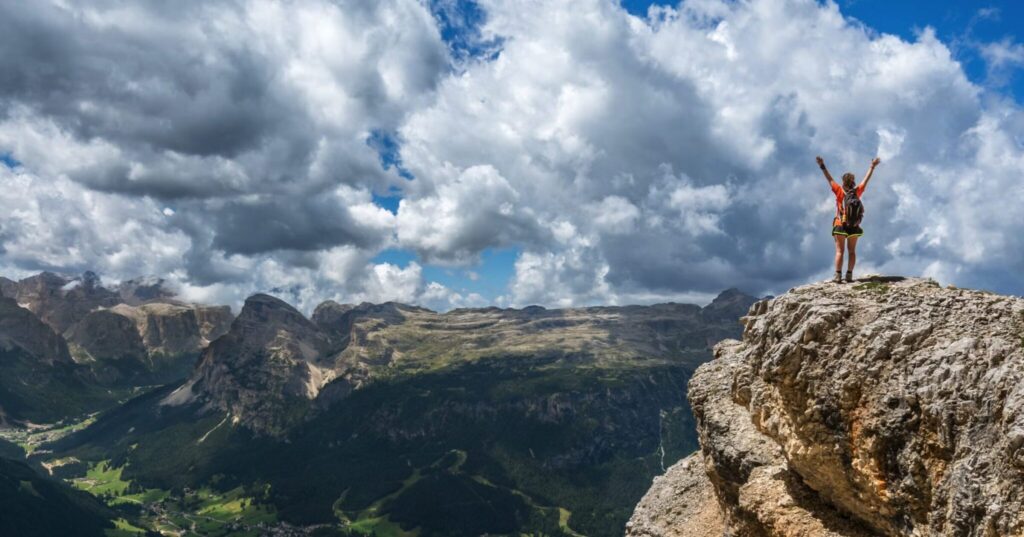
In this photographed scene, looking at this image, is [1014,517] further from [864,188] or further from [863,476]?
[864,188]

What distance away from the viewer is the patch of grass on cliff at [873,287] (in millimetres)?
25902

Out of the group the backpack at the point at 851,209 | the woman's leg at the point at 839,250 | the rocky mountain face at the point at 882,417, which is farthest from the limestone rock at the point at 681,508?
the backpack at the point at 851,209

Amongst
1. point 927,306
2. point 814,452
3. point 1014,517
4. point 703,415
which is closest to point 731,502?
point 703,415

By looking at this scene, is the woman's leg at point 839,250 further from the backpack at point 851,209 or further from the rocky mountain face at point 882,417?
the rocky mountain face at point 882,417

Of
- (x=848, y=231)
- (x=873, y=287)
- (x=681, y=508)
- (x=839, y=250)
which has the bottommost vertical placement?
(x=681, y=508)

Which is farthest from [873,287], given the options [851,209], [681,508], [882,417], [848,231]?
[681,508]

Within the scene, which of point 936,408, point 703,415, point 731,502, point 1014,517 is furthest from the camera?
point 703,415

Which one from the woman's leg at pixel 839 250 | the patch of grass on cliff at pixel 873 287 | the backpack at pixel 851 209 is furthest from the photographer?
the woman's leg at pixel 839 250

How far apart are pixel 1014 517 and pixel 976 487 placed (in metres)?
1.31

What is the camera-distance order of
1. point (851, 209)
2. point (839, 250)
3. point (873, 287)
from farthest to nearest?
point (839, 250) < point (851, 209) < point (873, 287)

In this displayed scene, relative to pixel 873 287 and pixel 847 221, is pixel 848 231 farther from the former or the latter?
pixel 873 287

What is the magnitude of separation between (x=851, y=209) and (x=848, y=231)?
108cm

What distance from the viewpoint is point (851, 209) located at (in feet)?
96.9

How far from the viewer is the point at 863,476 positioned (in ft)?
72.9
